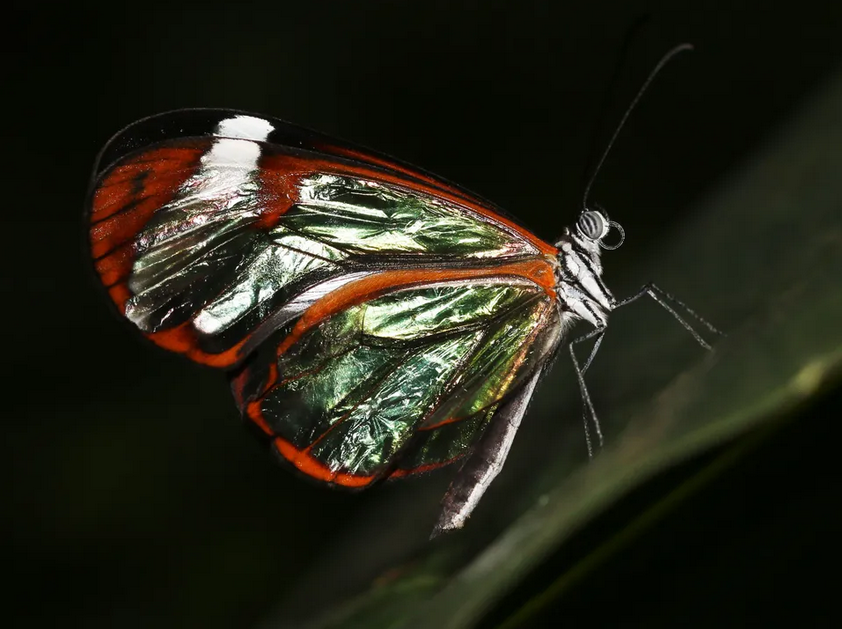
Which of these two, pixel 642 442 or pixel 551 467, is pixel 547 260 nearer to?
pixel 551 467

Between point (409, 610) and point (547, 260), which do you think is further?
point (547, 260)

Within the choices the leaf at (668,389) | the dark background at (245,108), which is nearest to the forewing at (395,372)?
the leaf at (668,389)

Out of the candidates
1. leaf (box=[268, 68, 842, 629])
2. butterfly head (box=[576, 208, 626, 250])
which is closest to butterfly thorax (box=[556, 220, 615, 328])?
butterfly head (box=[576, 208, 626, 250])

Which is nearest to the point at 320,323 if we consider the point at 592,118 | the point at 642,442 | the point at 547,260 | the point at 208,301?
the point at 208,301

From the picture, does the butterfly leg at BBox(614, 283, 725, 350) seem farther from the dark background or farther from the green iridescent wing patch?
the dark background

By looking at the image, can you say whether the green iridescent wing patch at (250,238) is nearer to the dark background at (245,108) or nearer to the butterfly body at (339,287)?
the butterfly body at (339,287)

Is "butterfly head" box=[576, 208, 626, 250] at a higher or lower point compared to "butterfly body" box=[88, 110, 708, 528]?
higher
